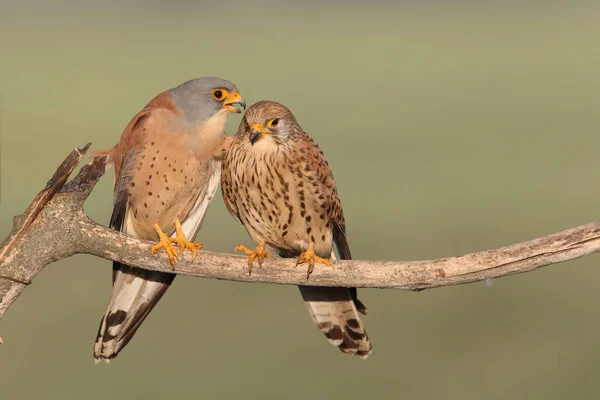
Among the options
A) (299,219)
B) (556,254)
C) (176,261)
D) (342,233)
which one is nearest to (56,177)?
(176,261)

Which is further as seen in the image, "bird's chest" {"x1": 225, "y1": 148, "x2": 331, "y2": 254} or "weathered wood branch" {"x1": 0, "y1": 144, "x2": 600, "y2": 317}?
"bird's chest" {"x1": 225, "y1": 148, "x2": 331, "y2": 254}

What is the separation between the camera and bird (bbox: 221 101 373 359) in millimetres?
3951

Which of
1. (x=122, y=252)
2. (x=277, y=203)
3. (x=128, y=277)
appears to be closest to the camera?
(x=122, y=252)

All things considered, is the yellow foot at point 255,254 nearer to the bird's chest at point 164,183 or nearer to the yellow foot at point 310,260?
the yellow foot at point 310,260

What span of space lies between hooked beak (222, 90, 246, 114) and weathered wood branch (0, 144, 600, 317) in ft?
2.34

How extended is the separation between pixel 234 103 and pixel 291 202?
562 millimetres

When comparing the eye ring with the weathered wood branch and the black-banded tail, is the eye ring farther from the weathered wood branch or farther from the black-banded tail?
the black-banded tail

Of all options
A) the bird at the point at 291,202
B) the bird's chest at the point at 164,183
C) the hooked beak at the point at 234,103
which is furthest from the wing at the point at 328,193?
the bird's chest at the point at 164,183

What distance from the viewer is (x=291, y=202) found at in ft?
13.2

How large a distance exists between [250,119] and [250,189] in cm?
35

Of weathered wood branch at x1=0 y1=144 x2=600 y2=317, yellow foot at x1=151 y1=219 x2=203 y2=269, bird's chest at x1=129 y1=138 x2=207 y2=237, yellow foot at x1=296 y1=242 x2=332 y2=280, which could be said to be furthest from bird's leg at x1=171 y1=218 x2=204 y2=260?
yellow foot at x1=296 y1=242 x2=332 y2=280

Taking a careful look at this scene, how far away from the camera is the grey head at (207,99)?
13.2 feet

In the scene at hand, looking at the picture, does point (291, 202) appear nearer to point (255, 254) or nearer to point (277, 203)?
point (277, 203)

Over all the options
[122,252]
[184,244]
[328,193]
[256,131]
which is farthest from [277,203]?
[122,252]
